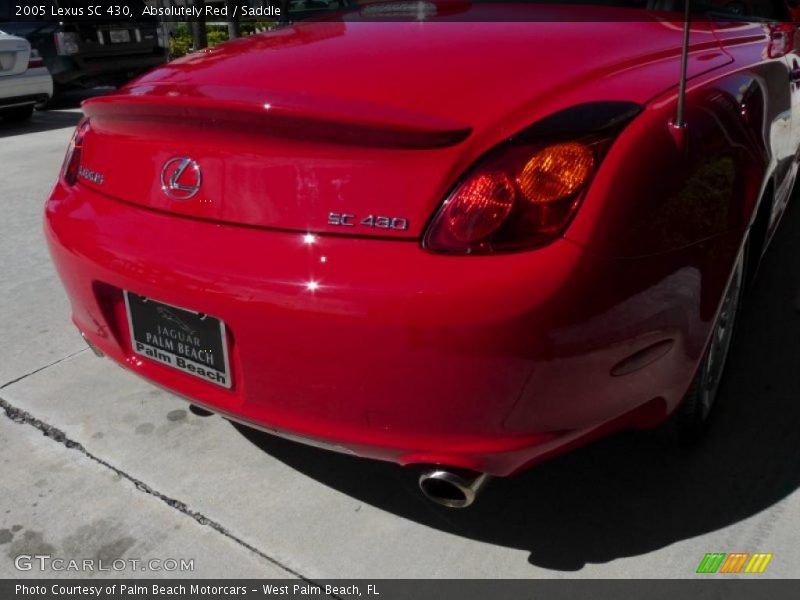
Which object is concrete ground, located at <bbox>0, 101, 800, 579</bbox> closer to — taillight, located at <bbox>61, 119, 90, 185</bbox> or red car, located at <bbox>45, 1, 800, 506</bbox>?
red car, located at <bbox>45, 1, 800, 506</bbox>

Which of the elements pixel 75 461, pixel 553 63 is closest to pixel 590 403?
pixel 553 63

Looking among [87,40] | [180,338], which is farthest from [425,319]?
[87,40]

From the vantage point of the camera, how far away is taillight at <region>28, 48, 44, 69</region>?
28.8ft

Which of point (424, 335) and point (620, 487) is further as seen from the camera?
point (620, 487)

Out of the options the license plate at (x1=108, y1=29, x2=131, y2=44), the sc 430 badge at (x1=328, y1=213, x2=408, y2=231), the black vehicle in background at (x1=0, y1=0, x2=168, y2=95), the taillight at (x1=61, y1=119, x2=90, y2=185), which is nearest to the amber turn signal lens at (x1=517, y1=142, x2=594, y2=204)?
the sc 430 badge at (x1=328, y1=213, x2=408, y2=231)

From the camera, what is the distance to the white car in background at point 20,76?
8438 mm

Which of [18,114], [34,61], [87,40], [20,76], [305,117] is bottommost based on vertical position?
[18,114]

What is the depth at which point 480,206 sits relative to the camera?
1.58 m

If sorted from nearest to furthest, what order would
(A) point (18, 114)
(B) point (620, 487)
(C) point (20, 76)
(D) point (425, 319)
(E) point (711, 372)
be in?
1. (D) point (425, 319)
2. (B) point (620, 487)
3. (E) point (711, 372)
4. (C) point (20, 76)
5. (A) point (18, 114)

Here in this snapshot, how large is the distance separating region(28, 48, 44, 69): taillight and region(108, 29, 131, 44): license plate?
52.5 inches

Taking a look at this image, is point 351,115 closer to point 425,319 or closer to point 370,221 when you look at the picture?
point 370,221

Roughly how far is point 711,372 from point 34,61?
8805 mm

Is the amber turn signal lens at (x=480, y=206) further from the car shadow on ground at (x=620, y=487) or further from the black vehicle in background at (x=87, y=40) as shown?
the black vehicle in background at (x=87, y=40)
